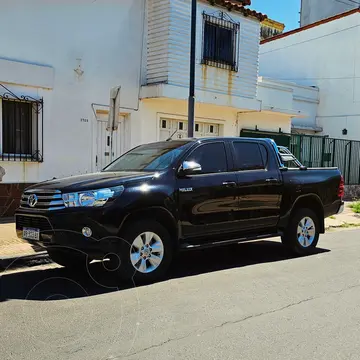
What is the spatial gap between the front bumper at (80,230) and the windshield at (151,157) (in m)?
1.13

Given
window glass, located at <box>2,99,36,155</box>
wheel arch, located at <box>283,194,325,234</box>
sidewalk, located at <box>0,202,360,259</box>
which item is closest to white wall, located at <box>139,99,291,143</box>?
window glass, located at <box>2,99,36,155</box>

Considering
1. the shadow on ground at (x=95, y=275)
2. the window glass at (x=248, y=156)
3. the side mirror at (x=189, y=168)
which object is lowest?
the shadow on ground at (x=95, y=275)

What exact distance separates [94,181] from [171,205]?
105 cm

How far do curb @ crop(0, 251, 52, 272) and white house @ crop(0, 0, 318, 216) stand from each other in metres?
3.52

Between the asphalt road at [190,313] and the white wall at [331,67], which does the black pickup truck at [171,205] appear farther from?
the white wall at [331,67]

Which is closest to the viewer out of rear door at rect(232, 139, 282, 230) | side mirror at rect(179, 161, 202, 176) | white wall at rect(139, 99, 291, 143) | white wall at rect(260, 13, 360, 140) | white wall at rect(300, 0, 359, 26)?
side mirror at rect(179, 161, 202, 176)

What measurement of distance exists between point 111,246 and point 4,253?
8.22 ft

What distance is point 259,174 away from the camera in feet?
23.2

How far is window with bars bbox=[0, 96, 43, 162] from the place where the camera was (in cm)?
1001

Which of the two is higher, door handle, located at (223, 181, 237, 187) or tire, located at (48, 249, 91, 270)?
door handle, located at (223, 181, 237, 187)

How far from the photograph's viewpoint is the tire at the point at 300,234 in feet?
24.8

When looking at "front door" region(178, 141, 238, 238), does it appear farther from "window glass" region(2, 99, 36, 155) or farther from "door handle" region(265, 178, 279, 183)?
"window glass" region(2, 99, 36, 155)

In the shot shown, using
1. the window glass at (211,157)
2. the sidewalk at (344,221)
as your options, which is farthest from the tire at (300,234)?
the sidewalk at (344,221)

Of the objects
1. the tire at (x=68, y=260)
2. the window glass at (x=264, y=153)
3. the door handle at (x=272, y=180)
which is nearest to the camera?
the tire at (x=68, y=260)
